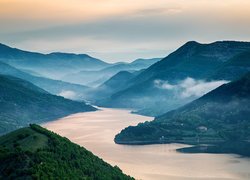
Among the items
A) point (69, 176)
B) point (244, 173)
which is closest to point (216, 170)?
point (244, 173)

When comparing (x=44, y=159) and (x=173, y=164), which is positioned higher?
(x=173, y=164)

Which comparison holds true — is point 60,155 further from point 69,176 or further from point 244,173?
point 244,173

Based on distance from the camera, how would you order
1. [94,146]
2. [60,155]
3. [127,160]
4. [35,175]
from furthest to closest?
[94,146], [127,160], [60,155], [35,175]

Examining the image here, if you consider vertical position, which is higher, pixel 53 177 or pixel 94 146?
pixel 94 146

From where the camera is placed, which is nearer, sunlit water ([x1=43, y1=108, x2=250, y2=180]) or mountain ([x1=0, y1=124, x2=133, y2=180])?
mountain ([x1=0, y1=124, x2=133, y2=180])

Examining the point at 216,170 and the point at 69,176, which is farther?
the point at 216,170

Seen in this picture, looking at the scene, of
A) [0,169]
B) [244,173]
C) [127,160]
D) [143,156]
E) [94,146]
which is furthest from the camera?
[94,146]

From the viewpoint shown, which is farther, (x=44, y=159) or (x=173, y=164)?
(x=173, y=164)

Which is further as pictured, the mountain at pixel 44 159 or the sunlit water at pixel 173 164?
the sunlit water at pixel 173 164
